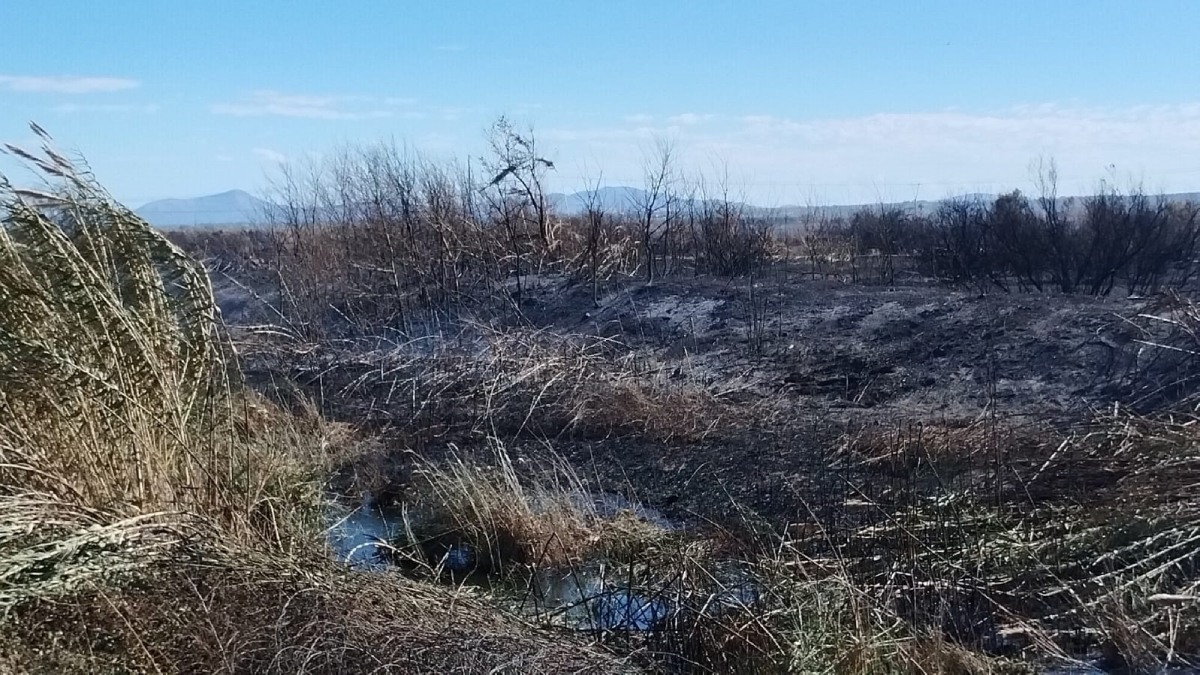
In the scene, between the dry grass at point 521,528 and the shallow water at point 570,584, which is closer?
the shallow water at point 570,584

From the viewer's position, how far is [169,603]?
5113mm

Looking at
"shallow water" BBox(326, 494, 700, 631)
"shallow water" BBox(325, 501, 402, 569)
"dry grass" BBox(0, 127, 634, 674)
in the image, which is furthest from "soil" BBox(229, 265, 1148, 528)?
"dry grass" BBox(0, 127, 634, 674)

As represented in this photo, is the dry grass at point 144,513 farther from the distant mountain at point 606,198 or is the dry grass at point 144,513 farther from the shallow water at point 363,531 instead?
the distant mountain at point 606,198

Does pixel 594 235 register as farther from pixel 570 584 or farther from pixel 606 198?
pixel 570 584

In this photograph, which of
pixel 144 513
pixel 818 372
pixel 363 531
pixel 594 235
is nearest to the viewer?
pixel 144 513

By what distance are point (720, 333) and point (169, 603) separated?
10938 millimetres

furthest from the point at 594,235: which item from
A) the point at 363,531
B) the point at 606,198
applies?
the point at 363,531

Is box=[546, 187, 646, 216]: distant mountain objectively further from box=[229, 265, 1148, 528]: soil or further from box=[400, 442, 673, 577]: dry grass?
box=[400, 442, 673, 577]: dry grass

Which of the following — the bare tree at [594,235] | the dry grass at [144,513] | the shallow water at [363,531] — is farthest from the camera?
the bare tree at [594,235]

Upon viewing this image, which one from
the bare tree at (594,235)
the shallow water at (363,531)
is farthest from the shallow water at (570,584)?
the bare tree at (594,235)

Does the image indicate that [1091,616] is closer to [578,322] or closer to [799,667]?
[799,667]

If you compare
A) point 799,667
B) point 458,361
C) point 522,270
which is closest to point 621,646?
point 799,667

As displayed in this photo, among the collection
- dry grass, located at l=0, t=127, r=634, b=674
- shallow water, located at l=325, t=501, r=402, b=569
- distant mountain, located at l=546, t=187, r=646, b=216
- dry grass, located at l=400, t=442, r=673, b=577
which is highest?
distant mountain, located at l=546, t=187, r=646, b=216

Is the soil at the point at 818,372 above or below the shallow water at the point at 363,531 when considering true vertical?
above
